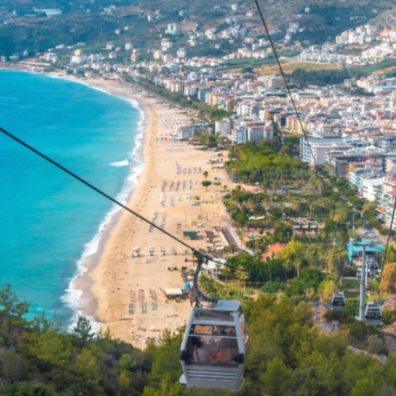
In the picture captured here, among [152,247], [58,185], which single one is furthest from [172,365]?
[58,185]

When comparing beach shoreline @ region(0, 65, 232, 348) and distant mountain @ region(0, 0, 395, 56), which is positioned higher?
beach shoreline @ region(0, 65, 232, 348)

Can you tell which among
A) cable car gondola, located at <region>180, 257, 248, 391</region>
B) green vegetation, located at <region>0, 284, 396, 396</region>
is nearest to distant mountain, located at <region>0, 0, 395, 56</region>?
green vegetation, located at <region>0, 284, 396, 396</region>

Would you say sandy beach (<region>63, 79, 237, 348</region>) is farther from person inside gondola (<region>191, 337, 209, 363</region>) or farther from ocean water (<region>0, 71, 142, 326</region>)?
person inside gondola (<region>191, 337, 209, 363</region>)

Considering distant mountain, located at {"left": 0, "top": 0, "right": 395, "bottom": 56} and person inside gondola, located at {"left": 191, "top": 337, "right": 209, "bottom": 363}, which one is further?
distant mountain, located at {"left": 0, "top": 0, "right": 395, "bottom": 56}

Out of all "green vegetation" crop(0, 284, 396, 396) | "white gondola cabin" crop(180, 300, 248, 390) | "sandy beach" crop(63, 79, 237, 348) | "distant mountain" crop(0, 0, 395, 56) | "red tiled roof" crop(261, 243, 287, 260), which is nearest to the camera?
"white gondola cabin" crop(180, 300, 248, 390)

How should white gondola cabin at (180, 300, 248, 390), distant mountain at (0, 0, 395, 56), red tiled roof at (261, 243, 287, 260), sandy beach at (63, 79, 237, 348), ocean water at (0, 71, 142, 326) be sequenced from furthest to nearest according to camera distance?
distant mountain at (0, 0, 395, 56), red tiled roof at (261, 243, 287, 260), ocean water at (0, 71, 142, 326), sandy beach at (63, 79, 237, 348), white gondola cabin at (180, 300, 248, 390)

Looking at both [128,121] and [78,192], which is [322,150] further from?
[128,121]

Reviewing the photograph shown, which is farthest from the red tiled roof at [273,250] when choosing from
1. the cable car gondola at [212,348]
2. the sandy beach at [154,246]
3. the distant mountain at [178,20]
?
the distant mountain at [178,20]
